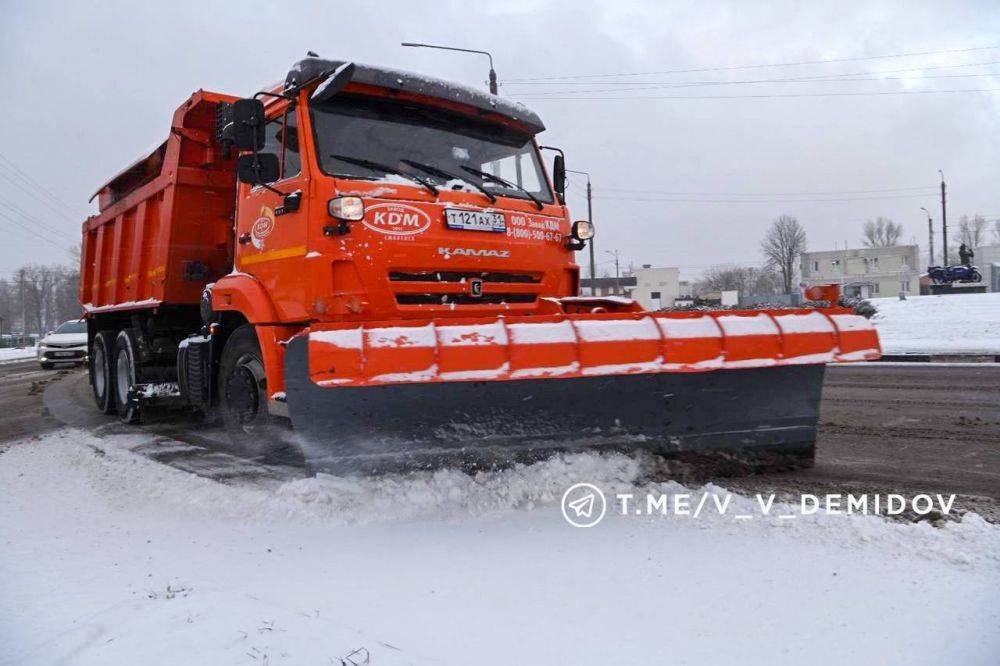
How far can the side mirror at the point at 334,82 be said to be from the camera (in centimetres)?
434

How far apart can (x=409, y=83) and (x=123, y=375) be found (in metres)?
5.66

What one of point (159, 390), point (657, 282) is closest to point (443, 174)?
point (159, 390)

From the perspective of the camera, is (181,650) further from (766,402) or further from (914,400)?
(914,400)

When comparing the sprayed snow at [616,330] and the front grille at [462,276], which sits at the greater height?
the front grille at [462,276]

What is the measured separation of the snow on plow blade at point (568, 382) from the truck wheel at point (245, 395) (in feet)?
4.28

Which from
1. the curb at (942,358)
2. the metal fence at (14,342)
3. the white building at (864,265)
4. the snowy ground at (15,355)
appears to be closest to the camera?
the curb at (942,358)

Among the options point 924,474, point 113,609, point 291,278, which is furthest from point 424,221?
point 924,474

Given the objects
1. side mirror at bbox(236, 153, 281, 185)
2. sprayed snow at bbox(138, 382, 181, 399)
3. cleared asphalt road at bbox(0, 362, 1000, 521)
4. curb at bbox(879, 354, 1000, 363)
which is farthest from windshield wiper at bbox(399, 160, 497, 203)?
curb at bbox(879, 354, 1000, 363)

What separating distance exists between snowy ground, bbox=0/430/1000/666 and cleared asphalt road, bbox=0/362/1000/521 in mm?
866

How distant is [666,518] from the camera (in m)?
3.47

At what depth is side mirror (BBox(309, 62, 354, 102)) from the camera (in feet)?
14.3

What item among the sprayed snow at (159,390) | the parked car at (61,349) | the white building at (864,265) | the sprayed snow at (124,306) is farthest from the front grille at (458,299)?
the white building at (864,265)

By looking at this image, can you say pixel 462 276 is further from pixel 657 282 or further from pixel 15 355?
pixel 657 282

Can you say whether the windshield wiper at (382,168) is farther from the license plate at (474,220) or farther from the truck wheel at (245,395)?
the truck wheel at (245,395)
